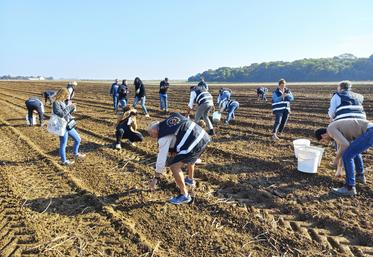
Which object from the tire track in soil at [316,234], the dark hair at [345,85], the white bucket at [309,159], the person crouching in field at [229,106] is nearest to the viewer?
the tire track in soil at [316,234]

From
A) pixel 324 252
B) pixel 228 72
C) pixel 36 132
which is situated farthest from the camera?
pixel 228 72

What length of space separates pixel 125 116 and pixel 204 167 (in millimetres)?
2435

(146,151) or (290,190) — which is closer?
(290,190)

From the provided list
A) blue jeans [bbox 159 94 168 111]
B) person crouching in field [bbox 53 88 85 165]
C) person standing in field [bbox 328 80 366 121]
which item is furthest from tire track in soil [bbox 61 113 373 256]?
blue jeans [bbox 159 94 168 111]

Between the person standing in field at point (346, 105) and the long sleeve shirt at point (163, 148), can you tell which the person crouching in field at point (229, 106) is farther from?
the long sleeve shirt at point (163, 148)

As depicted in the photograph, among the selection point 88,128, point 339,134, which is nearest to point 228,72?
point 88,128

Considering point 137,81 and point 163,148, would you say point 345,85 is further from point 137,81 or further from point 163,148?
point 137,81

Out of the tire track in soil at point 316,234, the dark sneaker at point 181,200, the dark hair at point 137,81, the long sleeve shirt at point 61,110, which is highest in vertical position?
the dark hair at point 137,81

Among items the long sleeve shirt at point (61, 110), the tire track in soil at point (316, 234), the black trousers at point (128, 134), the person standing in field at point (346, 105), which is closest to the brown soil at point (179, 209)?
the tire track in soil at point (316, 234)

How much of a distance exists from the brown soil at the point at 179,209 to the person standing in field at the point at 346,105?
3.74 feet

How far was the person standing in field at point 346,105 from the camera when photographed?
539cm

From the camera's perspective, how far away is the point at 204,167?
680 cm

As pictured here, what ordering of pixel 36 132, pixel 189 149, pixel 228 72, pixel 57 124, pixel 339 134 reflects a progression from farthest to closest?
pixel 228 72 → pixel 36 132 → pixel 57 124 → pixel 339 134 → pixel 189 149

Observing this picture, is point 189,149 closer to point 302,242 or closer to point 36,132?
point 302,242
